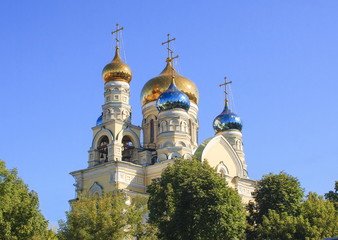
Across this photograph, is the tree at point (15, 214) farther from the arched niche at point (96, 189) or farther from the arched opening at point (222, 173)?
the arched opening at point (222, 173)

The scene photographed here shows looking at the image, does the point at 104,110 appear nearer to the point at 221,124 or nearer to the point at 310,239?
the point at 221,124

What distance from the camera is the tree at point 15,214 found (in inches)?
811

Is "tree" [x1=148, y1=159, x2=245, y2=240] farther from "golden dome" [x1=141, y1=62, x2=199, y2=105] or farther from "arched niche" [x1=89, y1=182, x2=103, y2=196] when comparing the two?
"golden dome" [x1=141, y1=62, x2=199, y2=105]

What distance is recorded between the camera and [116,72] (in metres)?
35.8

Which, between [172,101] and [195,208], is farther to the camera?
[172,101]

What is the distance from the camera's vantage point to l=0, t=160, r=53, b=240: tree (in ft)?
67.6

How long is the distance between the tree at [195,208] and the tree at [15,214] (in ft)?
15.7

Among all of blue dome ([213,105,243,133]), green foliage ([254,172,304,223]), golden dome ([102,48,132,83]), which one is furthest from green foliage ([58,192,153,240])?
blue dome ([213,105,243,133])

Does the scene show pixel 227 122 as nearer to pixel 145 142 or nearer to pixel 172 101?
pixel 145 142

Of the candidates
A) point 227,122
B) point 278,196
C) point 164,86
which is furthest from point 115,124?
point 278,196

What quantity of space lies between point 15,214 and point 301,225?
11683 millimetres

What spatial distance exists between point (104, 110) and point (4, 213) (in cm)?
1481

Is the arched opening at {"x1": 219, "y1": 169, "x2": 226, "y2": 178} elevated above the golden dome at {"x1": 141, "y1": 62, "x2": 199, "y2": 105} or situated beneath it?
situated beneath

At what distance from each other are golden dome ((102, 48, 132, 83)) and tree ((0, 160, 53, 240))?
1504 cm
